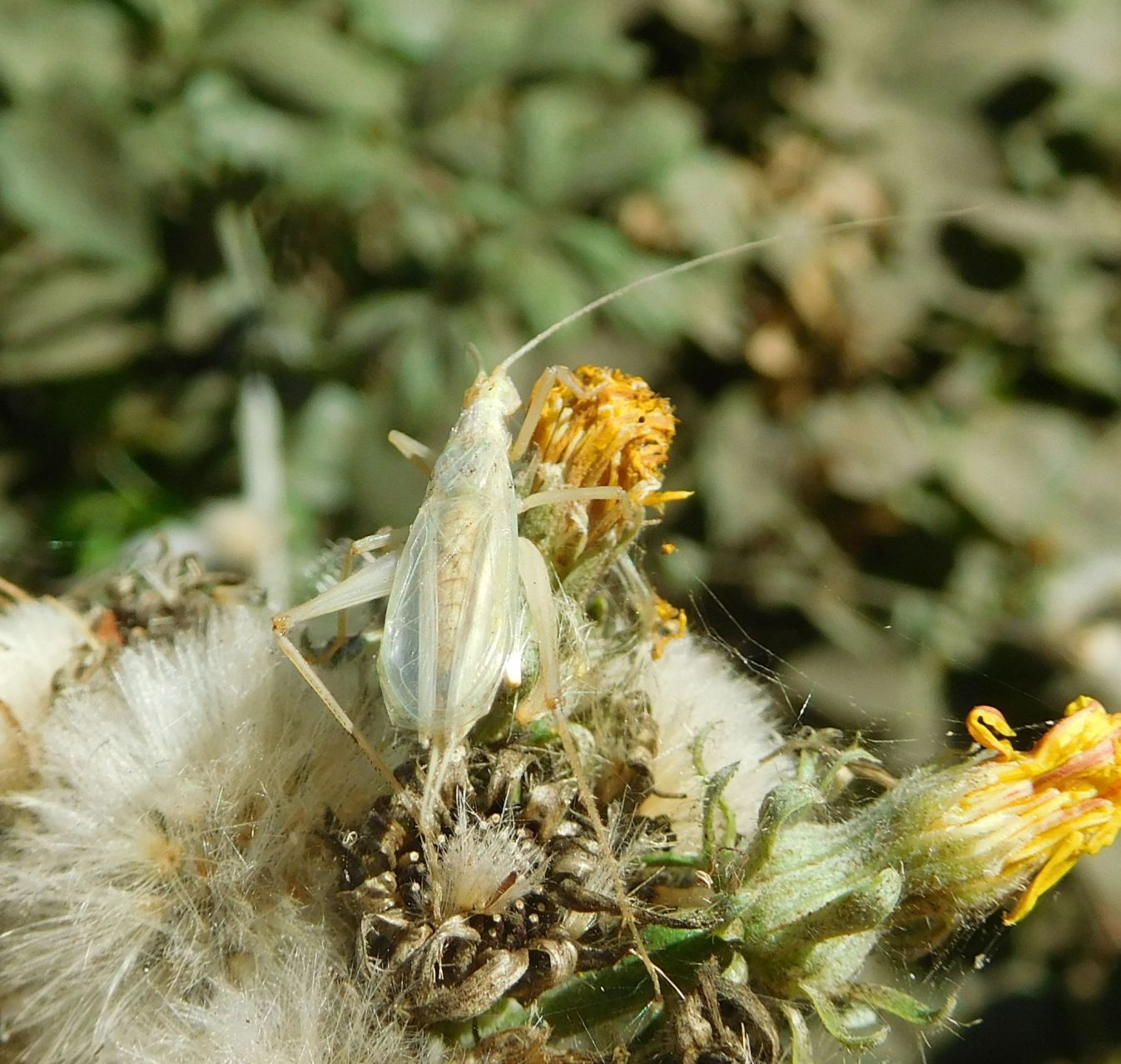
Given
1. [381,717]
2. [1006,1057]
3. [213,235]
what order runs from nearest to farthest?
[381,717] → [213,235] → [1006,1057]

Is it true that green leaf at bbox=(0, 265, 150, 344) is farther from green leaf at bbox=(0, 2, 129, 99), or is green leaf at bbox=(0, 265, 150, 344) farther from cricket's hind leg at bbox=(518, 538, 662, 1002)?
cricket's hind leg at bbox=(518, 538, 662, 1002)

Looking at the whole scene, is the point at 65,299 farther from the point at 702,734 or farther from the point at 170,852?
the point at 702,734

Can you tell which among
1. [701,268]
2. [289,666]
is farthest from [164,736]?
[701,268]

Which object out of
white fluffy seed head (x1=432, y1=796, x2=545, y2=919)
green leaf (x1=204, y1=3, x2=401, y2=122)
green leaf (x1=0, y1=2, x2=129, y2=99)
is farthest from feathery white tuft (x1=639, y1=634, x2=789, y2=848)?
green leaf (x1=0, y1=2, x2=129, y2=99)

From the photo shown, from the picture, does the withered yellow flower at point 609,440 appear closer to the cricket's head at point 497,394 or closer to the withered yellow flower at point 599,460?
the withered yellow flower at point 599,460

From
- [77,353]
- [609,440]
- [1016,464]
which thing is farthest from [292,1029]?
[1016,464]

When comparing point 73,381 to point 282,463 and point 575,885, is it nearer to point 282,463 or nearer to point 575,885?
point 282,463
